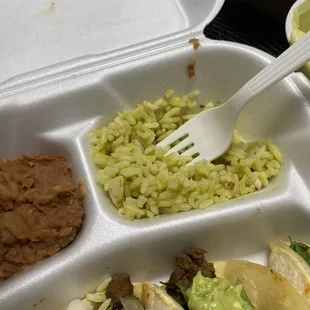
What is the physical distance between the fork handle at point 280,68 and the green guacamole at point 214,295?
65 cm

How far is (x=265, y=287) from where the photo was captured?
61.5 inches

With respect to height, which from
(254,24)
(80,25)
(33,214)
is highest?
(80,25)

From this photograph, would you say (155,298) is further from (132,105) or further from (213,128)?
(132,105)

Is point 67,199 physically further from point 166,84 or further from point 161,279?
point 166,84

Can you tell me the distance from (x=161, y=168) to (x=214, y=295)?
49cm

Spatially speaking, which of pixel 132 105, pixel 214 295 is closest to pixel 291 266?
pixel 214 295

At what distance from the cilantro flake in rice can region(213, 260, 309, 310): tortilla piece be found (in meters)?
0.26

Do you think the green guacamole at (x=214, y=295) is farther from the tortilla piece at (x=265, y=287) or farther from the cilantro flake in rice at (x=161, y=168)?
the cilantro flake in rice at (x=161, y=168)

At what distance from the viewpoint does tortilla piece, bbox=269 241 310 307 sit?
1534 millimetres

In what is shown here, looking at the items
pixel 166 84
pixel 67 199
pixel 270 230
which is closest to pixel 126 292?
pixel 67 199

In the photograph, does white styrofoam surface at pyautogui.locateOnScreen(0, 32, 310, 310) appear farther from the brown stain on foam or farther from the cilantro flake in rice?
the brown stain on foam

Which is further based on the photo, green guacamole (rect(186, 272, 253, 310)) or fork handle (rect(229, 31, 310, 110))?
fork handle (rect(229, 31, 310, 110))

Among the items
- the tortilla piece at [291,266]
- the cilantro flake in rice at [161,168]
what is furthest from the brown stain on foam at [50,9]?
the tortilla piece at [291,266]

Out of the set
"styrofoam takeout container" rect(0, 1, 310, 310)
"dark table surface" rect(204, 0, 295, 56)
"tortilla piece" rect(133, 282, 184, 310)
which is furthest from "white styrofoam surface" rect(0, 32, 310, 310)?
"dark table surface" rect(204, 0, 295, 56)
